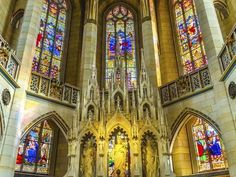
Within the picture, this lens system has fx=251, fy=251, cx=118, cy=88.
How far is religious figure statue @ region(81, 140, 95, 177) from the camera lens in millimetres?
9180

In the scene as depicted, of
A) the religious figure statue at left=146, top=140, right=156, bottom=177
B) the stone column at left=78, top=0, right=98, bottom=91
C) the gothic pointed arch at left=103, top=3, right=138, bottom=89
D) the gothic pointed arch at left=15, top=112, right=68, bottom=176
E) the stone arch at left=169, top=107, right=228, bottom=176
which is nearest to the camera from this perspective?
the religious figure statue at left=146, top=140, right=156, bottom=177

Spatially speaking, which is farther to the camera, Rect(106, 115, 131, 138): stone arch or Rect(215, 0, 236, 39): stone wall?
Rect(215, 0, 236, 39): stone wall

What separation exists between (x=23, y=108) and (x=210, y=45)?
816cm

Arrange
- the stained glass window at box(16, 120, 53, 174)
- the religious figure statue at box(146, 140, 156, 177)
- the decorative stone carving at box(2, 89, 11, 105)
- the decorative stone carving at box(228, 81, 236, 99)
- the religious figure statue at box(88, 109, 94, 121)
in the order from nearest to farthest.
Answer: the decorative stone carving at box(228, 81, 236, 99) < the decorative stone carving at box(2, 89, 11, 105) < the religious figure statue at box(146, 140, 156, 177) < the religious figure statue at box(88, 109, 94, 121) < the stained glass window at box(16, 120, 53, 174)

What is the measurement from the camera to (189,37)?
14.7 metres

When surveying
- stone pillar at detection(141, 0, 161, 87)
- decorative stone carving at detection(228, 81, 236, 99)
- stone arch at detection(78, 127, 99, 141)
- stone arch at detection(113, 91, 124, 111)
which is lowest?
stone arch at detection(78, 127, 99, 141)

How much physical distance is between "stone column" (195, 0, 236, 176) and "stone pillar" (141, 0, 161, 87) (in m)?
2.84

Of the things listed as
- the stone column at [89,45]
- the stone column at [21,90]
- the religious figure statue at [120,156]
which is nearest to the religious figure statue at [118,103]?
the religious figure statue at [120,156]

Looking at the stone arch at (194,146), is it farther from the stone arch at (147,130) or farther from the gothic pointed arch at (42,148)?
the gothic pointed arch at (42,148)

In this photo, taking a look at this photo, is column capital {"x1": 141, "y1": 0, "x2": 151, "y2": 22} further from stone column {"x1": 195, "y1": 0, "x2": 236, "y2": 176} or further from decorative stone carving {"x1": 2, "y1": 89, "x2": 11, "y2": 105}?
decorative stone carving {"x1": 2, "y1": 89, "x2": 11, "y2": 105}

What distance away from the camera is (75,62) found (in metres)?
15.1

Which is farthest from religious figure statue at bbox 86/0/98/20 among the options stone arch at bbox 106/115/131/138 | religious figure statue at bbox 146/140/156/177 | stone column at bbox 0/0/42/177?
religious figure statue at bbox 146/140/156/177

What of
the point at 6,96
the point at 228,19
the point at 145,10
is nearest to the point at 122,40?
the point at 145,10

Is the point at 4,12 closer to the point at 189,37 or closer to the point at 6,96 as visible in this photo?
the point at 6,96
